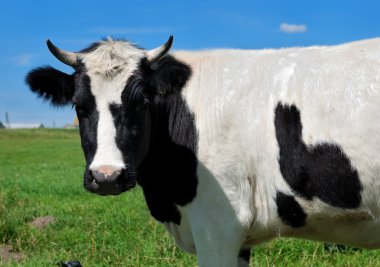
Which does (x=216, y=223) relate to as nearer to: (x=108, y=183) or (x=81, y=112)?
(x=108, y=183)

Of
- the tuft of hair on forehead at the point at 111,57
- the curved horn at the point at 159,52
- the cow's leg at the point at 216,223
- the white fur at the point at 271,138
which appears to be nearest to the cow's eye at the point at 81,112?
the tuft of hair on forehead at the point at 111,57

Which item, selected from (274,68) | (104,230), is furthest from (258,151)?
(104,230)

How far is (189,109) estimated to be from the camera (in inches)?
205

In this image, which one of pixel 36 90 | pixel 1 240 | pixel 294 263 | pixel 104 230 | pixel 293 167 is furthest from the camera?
pixel 104 230

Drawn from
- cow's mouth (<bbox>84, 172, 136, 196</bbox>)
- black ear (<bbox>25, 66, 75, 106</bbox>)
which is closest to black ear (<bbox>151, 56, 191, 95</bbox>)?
black ear (<bbox>25, 66, 75, 106</bbox>)

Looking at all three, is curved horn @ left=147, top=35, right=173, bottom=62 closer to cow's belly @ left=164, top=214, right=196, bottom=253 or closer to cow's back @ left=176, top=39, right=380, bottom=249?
cow's back @ left=176, top=39, right=380, bottom=249

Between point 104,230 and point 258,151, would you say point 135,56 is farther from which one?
point 104,230

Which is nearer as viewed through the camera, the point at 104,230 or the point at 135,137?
the point at 135,137

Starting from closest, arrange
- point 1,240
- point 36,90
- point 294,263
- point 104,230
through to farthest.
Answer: point 36,90
point 294,263
point 1,240
point 104,230

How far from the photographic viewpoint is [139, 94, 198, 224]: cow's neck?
5.02m

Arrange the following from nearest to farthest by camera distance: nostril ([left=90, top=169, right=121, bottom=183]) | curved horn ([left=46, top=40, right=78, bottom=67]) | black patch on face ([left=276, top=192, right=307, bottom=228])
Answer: nostril ([left=90, top=169, right=121, bottom=183]), black patch on face ([left=276, top=192, right=307, bottom=228]), curved horn ([left=46, top=40, right=78, bottom=67])

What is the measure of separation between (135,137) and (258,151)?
1025mm

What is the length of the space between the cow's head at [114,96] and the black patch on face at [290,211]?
3.97 feet

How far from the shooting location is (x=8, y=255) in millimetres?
7859
